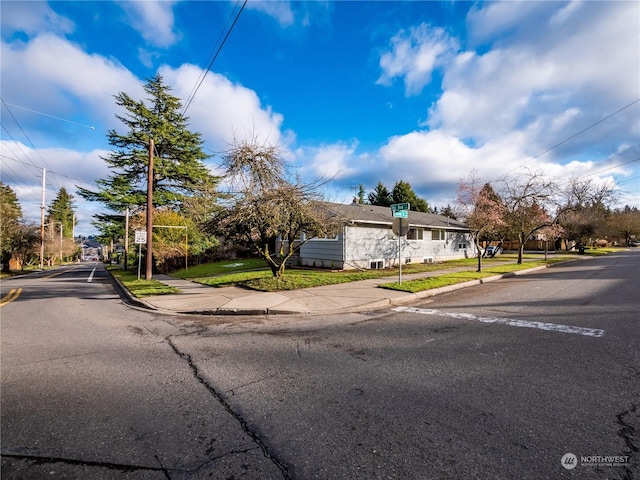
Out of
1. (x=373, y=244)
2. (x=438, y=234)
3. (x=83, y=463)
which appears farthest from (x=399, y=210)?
(x=438, y=234)

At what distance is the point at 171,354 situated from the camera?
5074mm

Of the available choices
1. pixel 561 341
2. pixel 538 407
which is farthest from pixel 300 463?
pixel 561 341

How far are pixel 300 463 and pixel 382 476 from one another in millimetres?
622

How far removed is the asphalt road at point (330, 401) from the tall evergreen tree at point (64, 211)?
8224 centimetres

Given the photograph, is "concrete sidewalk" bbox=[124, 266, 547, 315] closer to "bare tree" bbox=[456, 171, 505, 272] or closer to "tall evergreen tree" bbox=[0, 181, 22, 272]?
"bare tree" bbox=[456, 171, 505, 272]

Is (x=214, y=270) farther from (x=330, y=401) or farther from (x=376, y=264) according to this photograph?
(x=330, y=401)

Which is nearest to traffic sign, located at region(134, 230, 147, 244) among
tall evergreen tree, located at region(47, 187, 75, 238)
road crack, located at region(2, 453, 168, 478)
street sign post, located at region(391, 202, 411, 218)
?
street sign post, located at region(391, 202, 411, 218)

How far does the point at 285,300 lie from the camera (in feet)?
30.3

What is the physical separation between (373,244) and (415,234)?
4.65 meters

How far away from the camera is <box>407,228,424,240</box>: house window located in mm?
22177

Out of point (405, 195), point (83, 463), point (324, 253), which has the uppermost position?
point (405, 195)

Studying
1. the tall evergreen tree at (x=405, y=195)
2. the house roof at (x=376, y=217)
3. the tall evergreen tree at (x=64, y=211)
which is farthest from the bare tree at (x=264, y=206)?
the tall evergreen tree at (x=64, y=211)

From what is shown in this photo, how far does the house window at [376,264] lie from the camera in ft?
63.9

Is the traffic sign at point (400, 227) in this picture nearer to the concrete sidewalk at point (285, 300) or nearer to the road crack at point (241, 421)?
the concrete sidewalk at point (285, 300)
